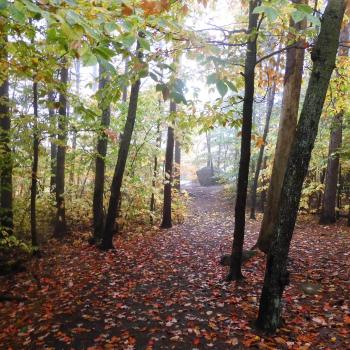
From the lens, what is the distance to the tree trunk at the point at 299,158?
4.15 meters

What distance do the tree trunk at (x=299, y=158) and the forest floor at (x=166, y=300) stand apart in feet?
1.86

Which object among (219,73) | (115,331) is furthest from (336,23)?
(115,331)

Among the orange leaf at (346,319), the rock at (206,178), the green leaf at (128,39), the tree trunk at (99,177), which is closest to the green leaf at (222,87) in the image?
the green leaf at (128,39)

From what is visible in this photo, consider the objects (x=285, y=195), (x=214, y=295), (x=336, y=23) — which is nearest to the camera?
(x=336, y=23)

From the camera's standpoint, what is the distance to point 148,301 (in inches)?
257

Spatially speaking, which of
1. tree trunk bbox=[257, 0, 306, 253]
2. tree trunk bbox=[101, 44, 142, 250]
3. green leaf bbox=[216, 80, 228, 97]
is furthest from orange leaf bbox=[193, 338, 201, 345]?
tree trunk bbox=[101, 44, 142, 250]

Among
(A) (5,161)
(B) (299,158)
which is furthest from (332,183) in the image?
(A) (5,161)

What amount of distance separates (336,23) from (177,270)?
6256 mm

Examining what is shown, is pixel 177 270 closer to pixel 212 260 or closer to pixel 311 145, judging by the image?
pixel 212 260

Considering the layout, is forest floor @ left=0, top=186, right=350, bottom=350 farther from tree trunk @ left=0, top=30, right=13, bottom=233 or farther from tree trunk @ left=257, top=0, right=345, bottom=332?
tree trunk @ left=0, top=30, right=13, bottom=233

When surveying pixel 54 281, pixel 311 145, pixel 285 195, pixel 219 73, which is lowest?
pixel 54 281

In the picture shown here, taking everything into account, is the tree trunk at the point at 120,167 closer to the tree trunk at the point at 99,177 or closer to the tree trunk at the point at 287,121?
the tree trunk at the point at 99,177

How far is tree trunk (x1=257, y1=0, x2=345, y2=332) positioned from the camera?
13.6 feet

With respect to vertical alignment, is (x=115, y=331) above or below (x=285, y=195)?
below
